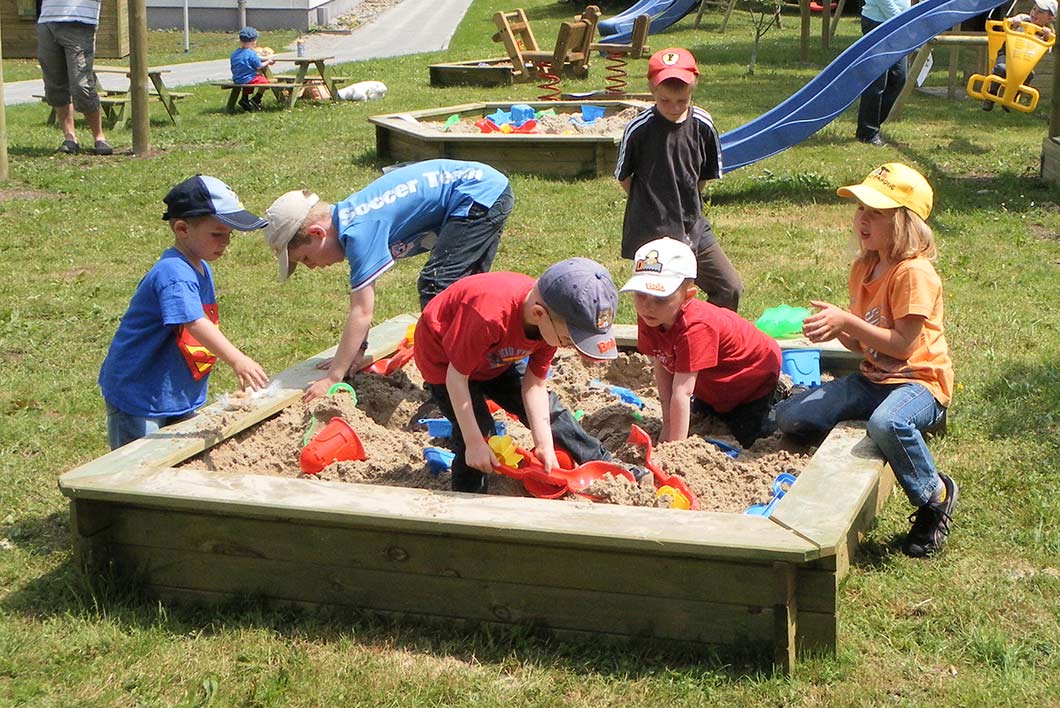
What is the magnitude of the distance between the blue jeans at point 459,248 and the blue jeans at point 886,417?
4.70 feet

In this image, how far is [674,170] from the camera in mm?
5691


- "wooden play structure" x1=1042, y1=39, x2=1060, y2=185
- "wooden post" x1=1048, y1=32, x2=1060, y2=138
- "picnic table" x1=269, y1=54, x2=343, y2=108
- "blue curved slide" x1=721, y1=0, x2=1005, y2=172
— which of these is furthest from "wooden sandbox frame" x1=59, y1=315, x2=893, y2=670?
"picnic table" x1=269, y1=54, x2=343, y2=108

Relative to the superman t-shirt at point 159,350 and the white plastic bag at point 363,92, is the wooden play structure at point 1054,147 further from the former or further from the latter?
the white plastic bag at point 363,92

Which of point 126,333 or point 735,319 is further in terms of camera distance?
point 735,319

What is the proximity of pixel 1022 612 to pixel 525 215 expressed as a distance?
6011 mm

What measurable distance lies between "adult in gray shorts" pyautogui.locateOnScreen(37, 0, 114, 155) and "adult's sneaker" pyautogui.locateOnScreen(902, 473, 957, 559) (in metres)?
9.79

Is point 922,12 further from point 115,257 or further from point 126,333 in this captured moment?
point 126,333

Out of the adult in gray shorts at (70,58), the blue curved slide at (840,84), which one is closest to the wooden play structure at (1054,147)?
the blue curved slide at (840,84)

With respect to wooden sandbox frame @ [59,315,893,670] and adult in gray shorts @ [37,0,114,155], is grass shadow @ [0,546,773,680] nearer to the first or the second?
wooden sandbox frame @ [59,315,893,670]

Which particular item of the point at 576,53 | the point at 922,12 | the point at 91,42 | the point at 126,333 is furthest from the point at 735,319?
the point at 576,53

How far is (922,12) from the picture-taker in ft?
35.7

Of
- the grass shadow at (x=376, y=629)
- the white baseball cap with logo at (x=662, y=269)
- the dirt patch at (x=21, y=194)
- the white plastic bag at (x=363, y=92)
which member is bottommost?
the grass shadow at (x=376, y=629)

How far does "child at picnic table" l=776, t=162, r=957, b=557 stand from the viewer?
4.00 meters

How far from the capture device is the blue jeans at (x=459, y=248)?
17.1 ft
